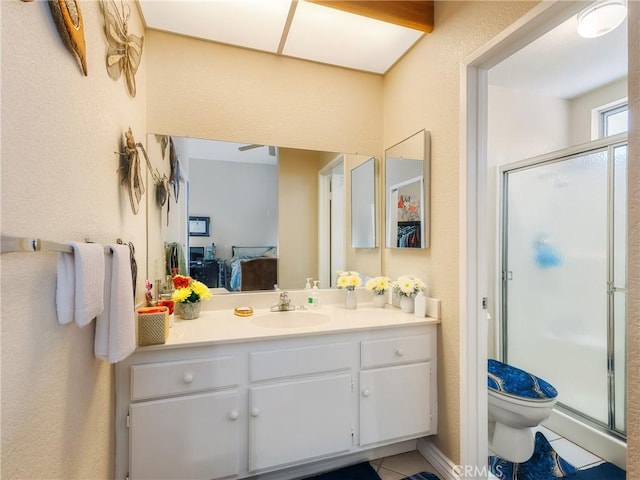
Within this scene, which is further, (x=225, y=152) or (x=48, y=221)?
(x=225, y=152)

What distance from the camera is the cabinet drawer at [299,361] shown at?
4.46 feet

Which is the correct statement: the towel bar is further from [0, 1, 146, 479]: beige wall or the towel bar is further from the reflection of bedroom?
the reflection of bedroom

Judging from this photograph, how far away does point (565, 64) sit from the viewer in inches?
83.0

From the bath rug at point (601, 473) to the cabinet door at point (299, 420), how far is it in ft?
4.18

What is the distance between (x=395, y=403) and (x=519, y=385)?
2.43 ft

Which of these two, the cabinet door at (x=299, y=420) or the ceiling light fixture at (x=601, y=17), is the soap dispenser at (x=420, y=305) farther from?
the ceiling light fixture at (x=601, y=17)

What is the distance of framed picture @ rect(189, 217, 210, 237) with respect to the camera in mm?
1812

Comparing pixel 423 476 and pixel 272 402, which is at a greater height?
pixel 272 402

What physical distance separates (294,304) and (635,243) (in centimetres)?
160

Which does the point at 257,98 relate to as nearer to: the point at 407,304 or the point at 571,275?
the point at 407,304

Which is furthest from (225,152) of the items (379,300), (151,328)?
(379,300)

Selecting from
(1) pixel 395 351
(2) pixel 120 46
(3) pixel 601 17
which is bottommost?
(1) pixel 395 351

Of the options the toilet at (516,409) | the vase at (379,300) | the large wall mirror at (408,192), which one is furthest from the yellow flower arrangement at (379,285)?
the toilet at (516,409)

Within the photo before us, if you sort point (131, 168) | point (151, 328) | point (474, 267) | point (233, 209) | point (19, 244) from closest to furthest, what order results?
point (19, 244), point (151, 328), point (131, 168), point (474, 267), point (233, 209)
